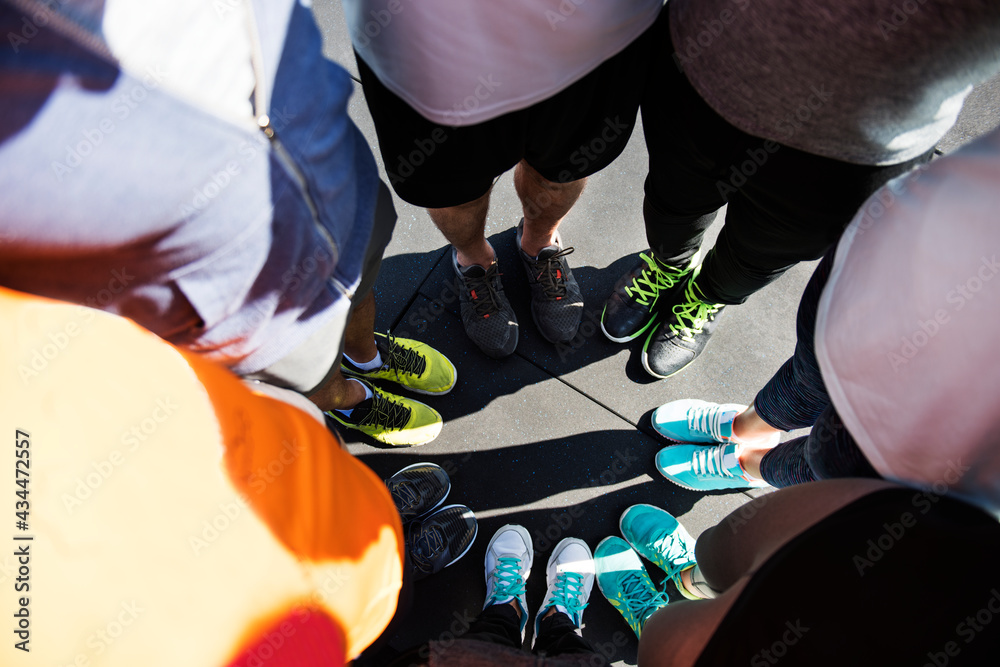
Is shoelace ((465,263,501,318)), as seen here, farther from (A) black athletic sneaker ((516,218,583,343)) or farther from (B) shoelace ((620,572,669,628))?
(B) shoelace ((620,572,669,628))

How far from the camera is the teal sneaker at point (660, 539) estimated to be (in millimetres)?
1645

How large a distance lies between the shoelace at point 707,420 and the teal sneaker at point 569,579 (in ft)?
1.90

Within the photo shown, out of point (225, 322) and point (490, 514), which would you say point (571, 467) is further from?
point (225, 322)

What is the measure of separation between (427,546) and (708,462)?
0.99m

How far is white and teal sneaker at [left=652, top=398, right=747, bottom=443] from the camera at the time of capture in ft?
5.63

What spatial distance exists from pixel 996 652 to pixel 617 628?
1214 millimetres

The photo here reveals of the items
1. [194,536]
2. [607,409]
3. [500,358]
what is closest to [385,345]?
[500,358]

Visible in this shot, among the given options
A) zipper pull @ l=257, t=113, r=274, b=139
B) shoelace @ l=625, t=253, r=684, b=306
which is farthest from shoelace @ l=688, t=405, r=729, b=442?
zipper pull @ l=257, t=113, r=274, b=139

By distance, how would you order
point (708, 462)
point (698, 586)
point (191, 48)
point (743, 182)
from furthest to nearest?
point (708, 462)
point (698, 586)
point (743, 182)
point (191, 48)

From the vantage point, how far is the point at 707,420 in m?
1.75

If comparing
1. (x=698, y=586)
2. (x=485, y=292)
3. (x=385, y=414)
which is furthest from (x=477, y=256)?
(x=698, y=586)

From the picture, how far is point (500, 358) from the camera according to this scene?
192 cm

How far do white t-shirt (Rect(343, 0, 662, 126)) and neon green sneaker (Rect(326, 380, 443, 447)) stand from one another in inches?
40.6

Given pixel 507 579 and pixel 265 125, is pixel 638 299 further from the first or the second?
pixel 265 125
